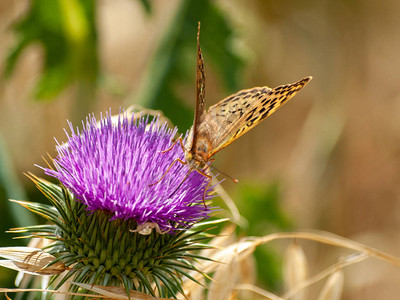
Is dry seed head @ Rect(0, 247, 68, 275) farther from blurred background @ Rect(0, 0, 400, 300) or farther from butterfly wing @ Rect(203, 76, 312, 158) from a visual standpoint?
blurred background @ Rect(0, 0, 400, 300)

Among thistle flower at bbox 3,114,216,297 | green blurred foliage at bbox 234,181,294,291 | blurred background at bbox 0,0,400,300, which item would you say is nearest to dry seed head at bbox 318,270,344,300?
blurred background at bbox 0,0,400,300

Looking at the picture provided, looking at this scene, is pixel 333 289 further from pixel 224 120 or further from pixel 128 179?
pixel 128 179

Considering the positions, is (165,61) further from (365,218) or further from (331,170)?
(365,218)

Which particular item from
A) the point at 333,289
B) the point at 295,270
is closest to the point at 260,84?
the point at 295,270

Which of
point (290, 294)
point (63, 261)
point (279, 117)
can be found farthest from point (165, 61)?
point (279, 117)

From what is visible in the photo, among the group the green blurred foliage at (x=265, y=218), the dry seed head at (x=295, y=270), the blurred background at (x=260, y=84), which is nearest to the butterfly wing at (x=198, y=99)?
the blurred background at (x=260, y=84)

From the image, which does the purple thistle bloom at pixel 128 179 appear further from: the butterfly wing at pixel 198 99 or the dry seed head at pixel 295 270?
the dry seed head at pixel 295 270

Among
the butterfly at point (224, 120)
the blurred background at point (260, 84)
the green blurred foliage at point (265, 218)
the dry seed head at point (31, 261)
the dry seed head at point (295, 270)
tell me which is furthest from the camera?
the green blurred foliage at point (265, 218)
